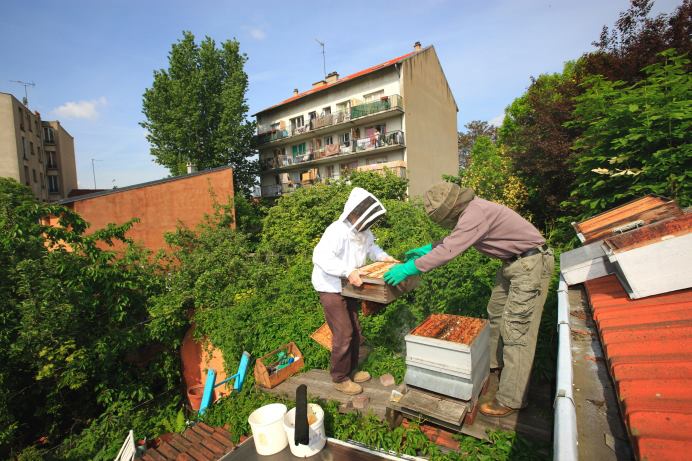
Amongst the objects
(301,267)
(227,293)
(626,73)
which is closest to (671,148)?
(626,73)

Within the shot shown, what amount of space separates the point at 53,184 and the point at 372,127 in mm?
42381

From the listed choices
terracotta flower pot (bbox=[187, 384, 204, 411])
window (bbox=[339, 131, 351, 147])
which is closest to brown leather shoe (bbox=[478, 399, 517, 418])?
terracotta flower pot (bbox=[187, 384, 204, 411])

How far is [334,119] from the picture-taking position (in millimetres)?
26844

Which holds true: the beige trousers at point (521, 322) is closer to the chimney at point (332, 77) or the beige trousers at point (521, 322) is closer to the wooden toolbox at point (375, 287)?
the wooden toolbox at point (375, 287)

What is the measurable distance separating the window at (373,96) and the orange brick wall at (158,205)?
1434 centimetres

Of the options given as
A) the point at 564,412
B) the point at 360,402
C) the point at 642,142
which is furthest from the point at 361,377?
the point at 642,142

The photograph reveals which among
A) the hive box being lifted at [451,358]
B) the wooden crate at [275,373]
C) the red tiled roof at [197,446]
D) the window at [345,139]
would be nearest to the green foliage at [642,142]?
the hive box being lifted at [451,358]

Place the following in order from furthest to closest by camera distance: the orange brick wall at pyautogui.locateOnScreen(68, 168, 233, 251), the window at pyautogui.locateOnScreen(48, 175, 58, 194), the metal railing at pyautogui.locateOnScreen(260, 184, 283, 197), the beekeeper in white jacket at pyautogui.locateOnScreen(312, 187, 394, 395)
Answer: the window at pyautogui.locateOnScreen(48, 175, 58, 194) < the metal railing at pyautogui.locateOnScreen(260, 184, 283, 197) < the orange brick wall at pyautogui.locateOnScreen(68, 168, 233, 251) < the beekeeper in white jacket at pyautogui.locateOnScreen(312, 187, 394, 395)

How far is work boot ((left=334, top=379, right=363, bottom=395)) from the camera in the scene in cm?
427

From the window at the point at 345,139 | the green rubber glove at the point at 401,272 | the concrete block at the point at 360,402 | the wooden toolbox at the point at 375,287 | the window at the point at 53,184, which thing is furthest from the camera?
the window at the point at 53,184

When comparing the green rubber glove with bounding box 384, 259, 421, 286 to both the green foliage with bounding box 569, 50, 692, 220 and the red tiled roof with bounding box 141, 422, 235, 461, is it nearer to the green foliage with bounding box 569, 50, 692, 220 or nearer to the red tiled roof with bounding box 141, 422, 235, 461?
the red tiled roof with bounding box 141, 422, 235, 461

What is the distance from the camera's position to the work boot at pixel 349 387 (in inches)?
168

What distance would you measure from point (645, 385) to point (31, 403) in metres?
12.0

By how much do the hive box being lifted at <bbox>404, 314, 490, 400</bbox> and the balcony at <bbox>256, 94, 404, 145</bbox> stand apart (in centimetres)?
2194
